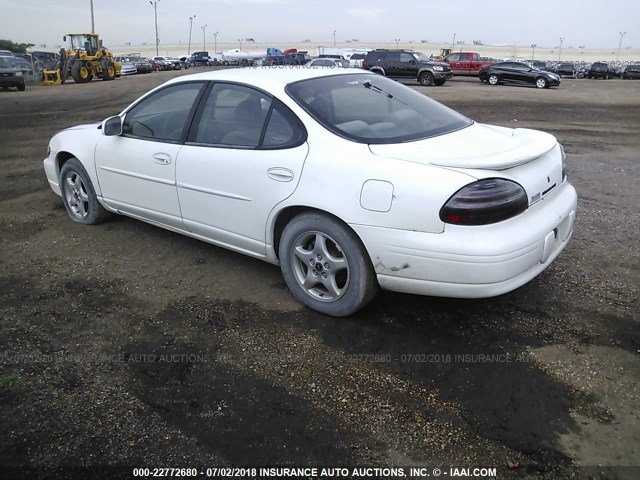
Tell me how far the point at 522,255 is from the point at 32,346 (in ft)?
9.55

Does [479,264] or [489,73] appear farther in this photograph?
[489,73]

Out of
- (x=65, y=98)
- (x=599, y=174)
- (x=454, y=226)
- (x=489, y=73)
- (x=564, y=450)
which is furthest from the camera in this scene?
(x=489, y=73)

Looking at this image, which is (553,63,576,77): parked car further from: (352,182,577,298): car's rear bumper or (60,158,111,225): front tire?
(352,182,577,298): car's rear bumper

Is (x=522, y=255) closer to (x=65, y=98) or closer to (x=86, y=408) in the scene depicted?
(x=86, y=408)

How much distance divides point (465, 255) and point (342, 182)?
32.4 inches

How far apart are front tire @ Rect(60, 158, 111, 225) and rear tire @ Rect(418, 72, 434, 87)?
23.2 meters

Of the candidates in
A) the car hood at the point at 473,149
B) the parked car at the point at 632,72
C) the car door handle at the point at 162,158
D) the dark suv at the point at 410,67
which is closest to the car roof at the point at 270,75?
the car door handle at the point at 162,158

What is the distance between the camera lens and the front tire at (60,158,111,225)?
198 inches

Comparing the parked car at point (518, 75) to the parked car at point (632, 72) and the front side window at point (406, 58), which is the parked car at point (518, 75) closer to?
the front side window at point (406, 58)

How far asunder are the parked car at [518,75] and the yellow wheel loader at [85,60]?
2207 cm

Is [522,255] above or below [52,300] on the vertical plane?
above

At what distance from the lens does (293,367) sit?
9.80 feet

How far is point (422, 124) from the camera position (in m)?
3.66

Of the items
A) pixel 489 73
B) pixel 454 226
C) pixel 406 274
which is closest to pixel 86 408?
pixel 406 274
